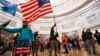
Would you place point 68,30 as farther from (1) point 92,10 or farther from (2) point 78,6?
(1) point 92,10

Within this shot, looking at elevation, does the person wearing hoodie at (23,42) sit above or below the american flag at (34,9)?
below

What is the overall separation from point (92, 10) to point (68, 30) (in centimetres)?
572

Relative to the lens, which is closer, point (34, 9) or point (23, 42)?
point (23, 42)

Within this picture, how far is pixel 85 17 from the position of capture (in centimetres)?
2080

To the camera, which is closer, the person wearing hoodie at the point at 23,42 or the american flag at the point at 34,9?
the person wearing hoodie at the point at 23,42

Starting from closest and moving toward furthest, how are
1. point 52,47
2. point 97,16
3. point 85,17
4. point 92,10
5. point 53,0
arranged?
point 52,47 < point 97,16 < point 92,10 < point 85,17 < point 53,0

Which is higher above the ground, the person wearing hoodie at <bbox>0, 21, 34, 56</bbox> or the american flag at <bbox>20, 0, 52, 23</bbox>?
the american flag at <bbox>20, 0, 52, 23</bbox>

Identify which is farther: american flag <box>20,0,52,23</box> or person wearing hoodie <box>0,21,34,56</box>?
american flag <box>20,0,52,23</box>

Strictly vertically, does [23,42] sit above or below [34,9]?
below

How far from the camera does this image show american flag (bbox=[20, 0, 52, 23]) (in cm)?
684

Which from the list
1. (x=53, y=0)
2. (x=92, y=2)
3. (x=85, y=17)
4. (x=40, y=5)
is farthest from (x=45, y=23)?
(x=40, y=5)

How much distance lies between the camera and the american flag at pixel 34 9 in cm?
684

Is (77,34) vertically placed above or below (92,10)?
below

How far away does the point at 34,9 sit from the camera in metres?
7.19
